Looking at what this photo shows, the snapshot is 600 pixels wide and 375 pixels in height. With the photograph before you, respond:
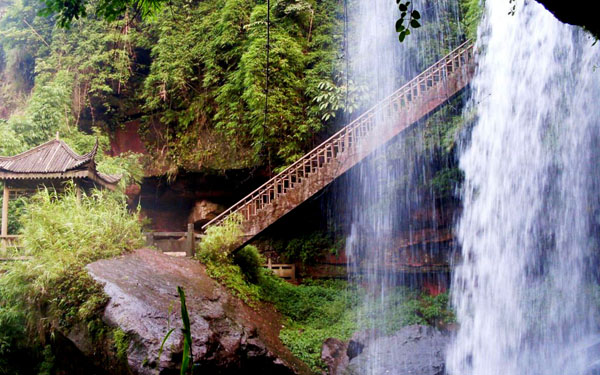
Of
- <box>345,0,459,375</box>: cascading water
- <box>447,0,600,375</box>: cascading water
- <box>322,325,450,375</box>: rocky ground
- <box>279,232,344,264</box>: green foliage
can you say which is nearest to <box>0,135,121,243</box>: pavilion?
<box>279,232,344,264</box>: green foliage

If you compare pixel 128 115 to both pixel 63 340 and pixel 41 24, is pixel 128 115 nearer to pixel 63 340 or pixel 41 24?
pixel 41 24

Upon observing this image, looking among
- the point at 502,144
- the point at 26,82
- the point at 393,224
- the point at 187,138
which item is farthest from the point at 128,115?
the point at 502,144

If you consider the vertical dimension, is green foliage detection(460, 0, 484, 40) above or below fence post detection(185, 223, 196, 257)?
above

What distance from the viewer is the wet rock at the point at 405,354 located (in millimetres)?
7480

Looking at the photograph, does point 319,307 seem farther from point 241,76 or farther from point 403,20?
point 403,20

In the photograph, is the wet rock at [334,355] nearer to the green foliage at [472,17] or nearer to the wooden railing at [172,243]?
the wooden railing at [172,243]

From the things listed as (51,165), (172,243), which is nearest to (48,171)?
(51,165)

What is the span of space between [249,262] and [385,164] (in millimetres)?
4839

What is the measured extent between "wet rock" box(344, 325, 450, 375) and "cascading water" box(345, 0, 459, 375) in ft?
6.26

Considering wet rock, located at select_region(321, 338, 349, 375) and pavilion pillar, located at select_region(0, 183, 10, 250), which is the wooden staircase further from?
pavilion pillar, located at select_region(0, 183, 10, 250)

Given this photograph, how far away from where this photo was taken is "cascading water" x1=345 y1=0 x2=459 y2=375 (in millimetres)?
11797

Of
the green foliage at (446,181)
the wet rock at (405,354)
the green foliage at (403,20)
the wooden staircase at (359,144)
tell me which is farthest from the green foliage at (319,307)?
the green foliage at (403,20)

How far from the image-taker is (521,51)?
9.81 m

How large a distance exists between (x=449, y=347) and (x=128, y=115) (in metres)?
13.1
